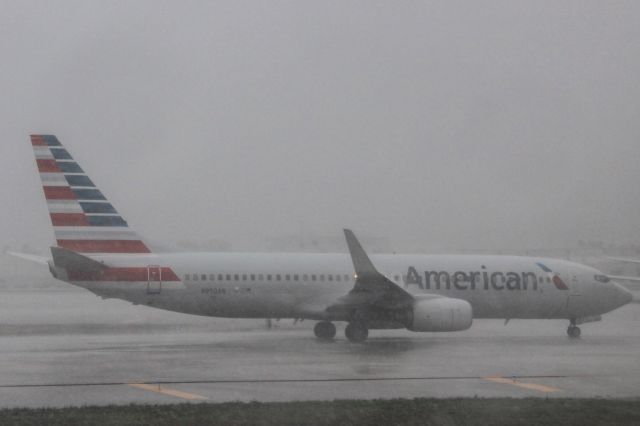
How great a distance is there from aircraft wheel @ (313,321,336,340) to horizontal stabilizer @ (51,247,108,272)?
7.05 m

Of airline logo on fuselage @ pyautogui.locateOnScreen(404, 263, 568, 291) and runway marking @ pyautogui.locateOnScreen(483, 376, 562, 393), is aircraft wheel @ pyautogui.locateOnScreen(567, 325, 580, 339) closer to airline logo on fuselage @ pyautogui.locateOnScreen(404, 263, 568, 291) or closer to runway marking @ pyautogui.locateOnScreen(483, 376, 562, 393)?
airline logo on fuselage @ pyautogui.locateOnScreen(404, 263, 568, 291)

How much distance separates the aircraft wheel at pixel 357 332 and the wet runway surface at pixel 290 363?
40cm

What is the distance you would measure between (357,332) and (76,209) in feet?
30.4

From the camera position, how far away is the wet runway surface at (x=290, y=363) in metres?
14.6

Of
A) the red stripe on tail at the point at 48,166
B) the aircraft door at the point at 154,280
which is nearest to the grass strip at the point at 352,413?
the aircraft door at the point at 154,280

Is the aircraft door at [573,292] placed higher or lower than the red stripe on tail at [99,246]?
lower

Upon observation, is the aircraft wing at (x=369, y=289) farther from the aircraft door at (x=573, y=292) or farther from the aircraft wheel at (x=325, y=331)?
the aircraft door at (x=573, y=292)

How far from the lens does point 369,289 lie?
25406 millimetres

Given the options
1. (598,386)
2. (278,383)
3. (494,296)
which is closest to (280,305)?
(494,296)

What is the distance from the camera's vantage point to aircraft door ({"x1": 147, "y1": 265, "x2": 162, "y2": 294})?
25.6 m

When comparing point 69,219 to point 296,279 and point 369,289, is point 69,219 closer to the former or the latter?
point 296,279

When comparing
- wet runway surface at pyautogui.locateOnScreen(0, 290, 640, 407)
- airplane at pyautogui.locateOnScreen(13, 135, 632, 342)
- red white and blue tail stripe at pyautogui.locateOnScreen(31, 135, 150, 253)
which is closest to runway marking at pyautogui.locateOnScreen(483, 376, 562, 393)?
wet runway surface at pyautogui.locateOnScreen(0, 290, 640, 407)

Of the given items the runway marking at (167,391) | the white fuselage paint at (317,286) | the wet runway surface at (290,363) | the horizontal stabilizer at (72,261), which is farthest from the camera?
the white fuselage paint at (317,286)

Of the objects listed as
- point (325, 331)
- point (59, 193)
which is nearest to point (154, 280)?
point (59, 193)
